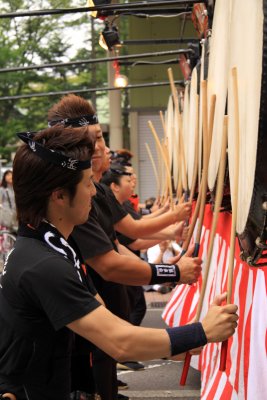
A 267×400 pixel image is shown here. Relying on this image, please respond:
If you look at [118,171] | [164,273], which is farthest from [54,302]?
[118,171]

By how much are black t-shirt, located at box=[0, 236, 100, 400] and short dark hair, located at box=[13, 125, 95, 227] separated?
0.34ft

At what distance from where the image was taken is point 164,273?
318 centimetres

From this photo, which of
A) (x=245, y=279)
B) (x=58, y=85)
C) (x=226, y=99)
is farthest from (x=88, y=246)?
(x=58, y=85)

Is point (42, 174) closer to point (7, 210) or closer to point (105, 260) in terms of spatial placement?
point (105, 260)

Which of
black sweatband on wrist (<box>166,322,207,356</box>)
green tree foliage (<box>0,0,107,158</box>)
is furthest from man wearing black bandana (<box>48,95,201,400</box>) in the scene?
green tree foliage (<box>0,0,107,158</box>)

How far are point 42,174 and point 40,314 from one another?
1.40ft

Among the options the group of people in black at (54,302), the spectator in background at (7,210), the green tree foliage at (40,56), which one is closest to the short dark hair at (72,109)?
the group of people in black at (54,302)

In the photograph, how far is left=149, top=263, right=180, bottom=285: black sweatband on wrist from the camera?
3107 mm

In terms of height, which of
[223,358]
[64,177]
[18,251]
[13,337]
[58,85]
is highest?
[64,177]

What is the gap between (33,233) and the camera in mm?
2240

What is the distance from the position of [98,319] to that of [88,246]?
1267 millimetres

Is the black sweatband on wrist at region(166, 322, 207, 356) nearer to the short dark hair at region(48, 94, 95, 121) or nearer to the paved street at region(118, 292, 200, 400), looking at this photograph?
the short dark hair at region(48, 94, 95, 121)

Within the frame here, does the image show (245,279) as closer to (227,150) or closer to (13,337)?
(227,150)

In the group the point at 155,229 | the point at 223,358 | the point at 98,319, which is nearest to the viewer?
the point at 98,319
